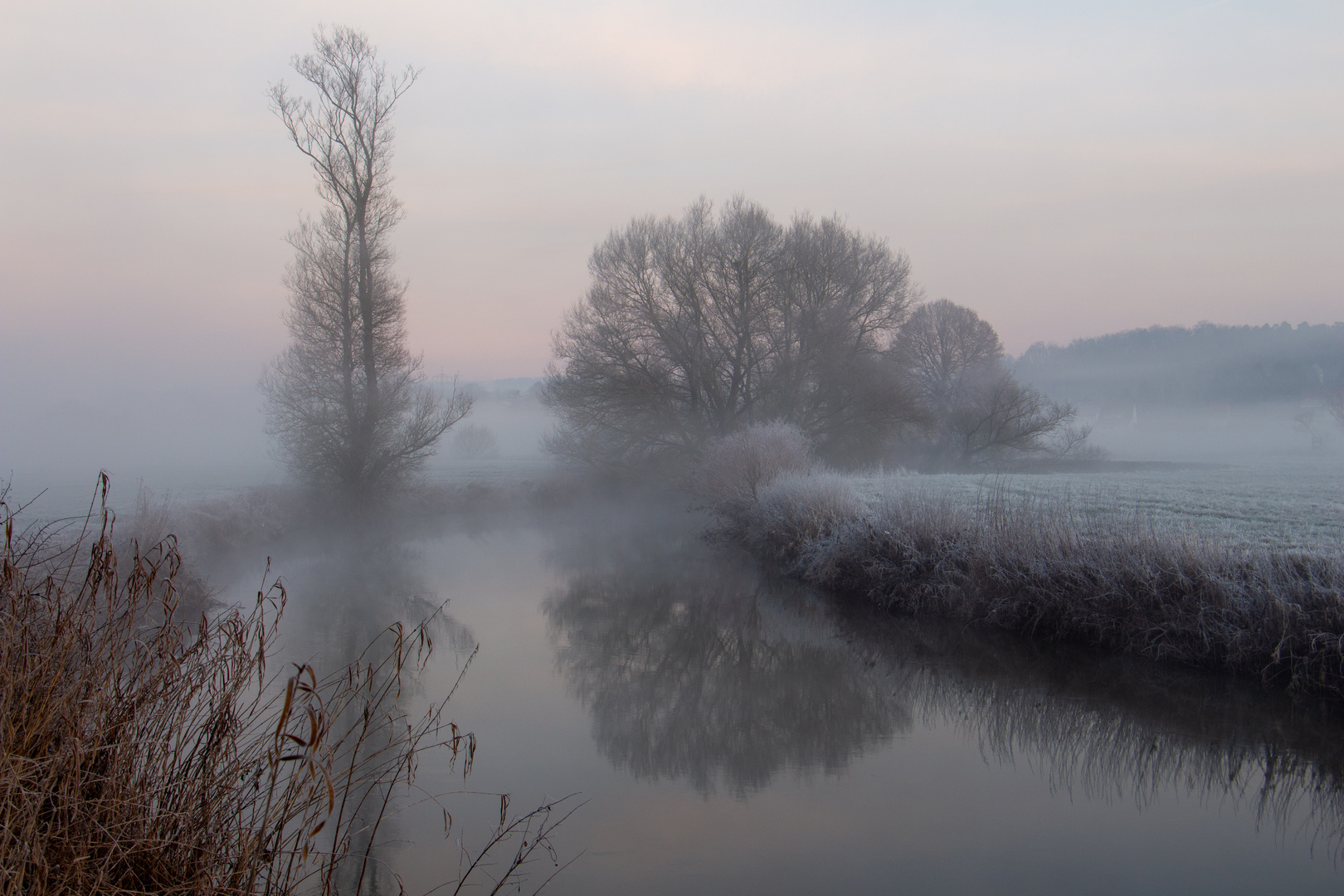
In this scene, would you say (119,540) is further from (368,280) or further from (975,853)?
(975,853)

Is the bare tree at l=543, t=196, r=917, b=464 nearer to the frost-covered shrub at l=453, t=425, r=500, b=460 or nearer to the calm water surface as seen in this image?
the calm water surface

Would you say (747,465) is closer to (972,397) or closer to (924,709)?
(924,709)

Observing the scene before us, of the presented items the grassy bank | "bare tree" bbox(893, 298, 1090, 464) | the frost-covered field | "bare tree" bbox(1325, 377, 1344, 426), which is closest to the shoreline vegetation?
the grassy bank

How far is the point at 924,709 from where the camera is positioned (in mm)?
6914

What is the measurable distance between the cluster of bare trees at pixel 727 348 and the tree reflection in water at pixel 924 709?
492 inches

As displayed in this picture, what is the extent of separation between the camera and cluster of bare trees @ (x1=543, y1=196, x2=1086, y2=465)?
894 inches

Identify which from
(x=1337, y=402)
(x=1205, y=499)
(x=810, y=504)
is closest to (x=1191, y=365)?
(x=1337, y=402)

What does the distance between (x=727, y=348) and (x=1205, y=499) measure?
43.3 ft

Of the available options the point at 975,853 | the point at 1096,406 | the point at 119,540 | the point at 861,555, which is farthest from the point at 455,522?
the point at 1096,406

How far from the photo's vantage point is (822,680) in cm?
779

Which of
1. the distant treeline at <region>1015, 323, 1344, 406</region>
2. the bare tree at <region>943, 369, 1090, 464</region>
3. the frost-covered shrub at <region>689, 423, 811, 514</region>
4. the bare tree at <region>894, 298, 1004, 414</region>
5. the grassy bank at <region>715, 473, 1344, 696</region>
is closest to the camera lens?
the grassy bank at <region>715, 473, 1344, 696</region>

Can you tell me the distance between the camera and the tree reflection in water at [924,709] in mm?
5375

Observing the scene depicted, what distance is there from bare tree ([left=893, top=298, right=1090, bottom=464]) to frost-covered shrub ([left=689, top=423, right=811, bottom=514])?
35.4 feet

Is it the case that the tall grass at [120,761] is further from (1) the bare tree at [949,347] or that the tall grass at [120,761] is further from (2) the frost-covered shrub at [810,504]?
(1) the bare tree at [949,347]
